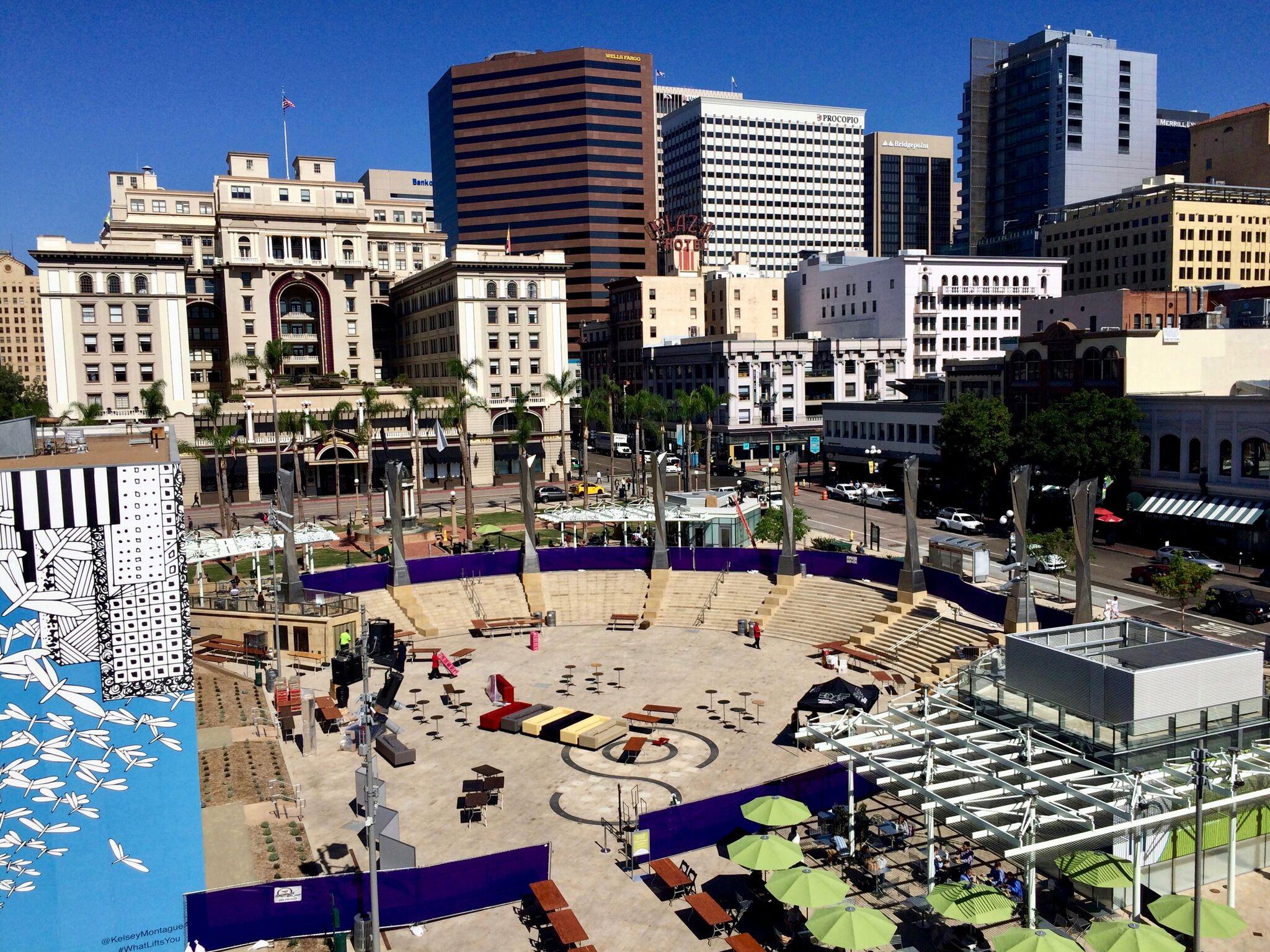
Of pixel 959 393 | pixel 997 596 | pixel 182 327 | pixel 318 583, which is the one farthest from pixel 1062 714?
pixel 182 327

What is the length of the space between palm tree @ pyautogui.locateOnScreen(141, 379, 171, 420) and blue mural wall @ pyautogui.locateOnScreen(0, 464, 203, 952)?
6896cm

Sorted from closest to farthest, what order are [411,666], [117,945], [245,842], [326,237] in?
[117,945] → [245,842] → [411,666] → [326,237]

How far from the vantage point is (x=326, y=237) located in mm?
107938

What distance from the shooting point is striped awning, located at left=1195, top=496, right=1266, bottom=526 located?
60.2 metres

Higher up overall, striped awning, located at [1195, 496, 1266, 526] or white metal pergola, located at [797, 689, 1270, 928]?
striped awning, located at [1195, 496, 1266, 526]

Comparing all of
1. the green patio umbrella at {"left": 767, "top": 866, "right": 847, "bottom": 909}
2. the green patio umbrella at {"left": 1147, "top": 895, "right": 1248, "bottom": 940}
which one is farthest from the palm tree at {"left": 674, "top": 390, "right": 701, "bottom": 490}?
the green patio umbrella at {"left": 1147, "top": 895, "right": 1248, "bottom": 940}

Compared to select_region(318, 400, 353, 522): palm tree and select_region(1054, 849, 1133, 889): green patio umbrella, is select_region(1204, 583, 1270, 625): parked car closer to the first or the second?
select_region(1054, 849, 1133, 889): green patio umbrella

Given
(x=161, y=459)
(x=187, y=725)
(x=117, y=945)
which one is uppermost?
(x=161, y=459)

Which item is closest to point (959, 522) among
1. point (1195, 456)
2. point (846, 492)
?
Result: point (1195, 456)

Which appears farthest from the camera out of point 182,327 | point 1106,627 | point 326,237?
point 326,237

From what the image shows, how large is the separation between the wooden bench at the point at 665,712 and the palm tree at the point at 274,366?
145 ft

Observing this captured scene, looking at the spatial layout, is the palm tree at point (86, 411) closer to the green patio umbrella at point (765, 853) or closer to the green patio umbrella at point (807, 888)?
the green patio umbrella at point (765, 853)

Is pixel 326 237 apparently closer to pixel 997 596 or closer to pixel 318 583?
pixel 318 583

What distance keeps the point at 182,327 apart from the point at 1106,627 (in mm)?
91601
